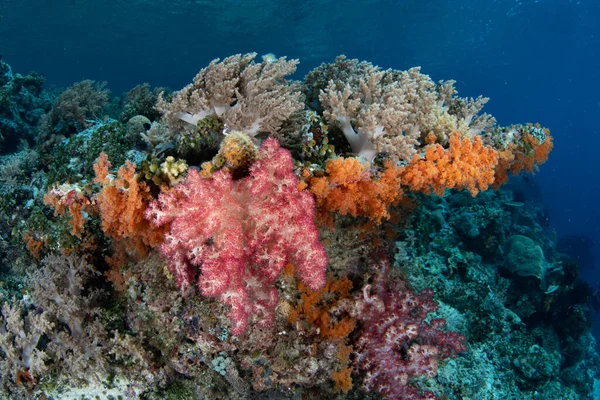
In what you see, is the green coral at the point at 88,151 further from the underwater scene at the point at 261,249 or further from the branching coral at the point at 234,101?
the branching coral at the point at 234,101

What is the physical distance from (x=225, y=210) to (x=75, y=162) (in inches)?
155

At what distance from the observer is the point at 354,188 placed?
4.08 metres

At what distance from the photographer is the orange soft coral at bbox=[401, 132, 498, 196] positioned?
175 inches

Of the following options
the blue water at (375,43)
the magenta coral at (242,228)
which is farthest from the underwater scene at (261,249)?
the blue water at (375,43)

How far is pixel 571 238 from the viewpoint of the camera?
88.3 feet

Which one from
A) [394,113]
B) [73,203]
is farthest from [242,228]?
[73,203]

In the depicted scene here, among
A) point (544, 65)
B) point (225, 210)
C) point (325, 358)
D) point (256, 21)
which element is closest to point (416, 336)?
point (325, 358)

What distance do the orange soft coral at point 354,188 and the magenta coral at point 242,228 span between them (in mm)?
604

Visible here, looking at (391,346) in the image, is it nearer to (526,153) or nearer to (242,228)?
(242,228)

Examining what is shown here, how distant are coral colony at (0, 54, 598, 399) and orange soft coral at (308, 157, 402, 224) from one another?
0.09 feet

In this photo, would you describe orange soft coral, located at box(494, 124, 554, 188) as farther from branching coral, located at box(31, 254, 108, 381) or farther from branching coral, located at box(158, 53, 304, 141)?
branching coral, located at box(31, 254, 108, 381)

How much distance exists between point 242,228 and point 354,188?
4.88ft

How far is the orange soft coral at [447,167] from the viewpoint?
444 cm

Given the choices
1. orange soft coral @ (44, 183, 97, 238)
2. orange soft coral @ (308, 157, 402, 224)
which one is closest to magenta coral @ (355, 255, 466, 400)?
orange soft coral @ (308, 157, 402, 224)
